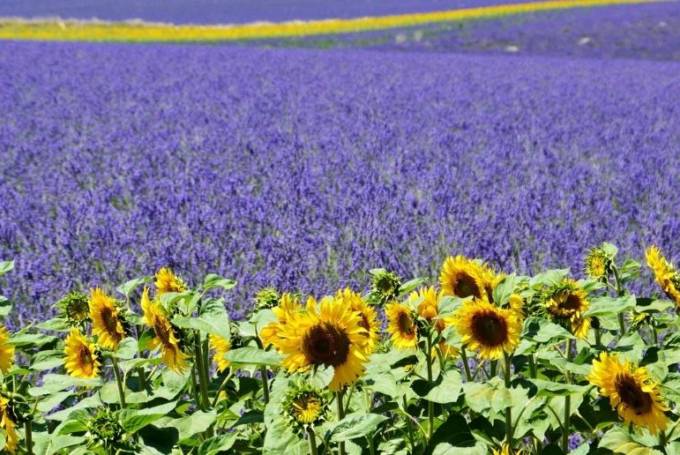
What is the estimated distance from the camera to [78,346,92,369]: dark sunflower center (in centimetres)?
147

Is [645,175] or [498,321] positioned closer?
[498,321]

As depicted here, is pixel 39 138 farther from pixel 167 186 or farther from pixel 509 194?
pixel 509 194

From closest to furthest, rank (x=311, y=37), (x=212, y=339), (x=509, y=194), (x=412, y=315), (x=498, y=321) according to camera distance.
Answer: (x=498, y=321) < (x=412, y=315) < (x=212, y=339) < (x=509, y=194) < (x=311, y=37)

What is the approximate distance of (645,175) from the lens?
478cm

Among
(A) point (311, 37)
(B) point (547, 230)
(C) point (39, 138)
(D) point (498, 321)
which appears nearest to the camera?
(D) point (498, 321)

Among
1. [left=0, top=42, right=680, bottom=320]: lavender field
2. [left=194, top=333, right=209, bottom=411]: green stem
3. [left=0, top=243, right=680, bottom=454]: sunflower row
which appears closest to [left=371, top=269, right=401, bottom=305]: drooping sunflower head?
[left=0, top=243, right=680, bottom=454]: sunflower row

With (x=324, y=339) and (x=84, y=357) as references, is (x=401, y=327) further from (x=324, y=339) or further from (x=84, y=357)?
(x=84, y=357)

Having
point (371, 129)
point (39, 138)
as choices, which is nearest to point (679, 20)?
point (371, 129)

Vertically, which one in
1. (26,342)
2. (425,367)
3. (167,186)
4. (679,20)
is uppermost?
(26,342)

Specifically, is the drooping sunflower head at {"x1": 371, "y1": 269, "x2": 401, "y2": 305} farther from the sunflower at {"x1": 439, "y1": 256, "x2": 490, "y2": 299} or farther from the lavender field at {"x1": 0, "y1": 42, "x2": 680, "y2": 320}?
the lavender field at {"x1": 0, "y1": 42, "x2": 680, "y2": 320}

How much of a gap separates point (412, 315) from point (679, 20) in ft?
102

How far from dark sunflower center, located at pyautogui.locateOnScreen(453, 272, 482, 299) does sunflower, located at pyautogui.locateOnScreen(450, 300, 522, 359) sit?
18 cm

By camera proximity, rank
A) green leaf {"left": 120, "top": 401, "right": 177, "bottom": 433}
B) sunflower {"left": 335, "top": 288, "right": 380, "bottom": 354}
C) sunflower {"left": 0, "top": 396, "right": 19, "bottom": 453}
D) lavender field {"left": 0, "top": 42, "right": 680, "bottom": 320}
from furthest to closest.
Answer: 1. lavender field {"left": 0, "top": 42, "right": 680, "bottom": 320}
2. sunflower {"left": 335, "top": 288, "right": 380, "bottom": 354}
3. green leaf {"left": 120, "top": 401, "right": 177, "bottom": 433}
4. sunflower {"left": 0, "top": 396, "right": 19, "bottom": 453}

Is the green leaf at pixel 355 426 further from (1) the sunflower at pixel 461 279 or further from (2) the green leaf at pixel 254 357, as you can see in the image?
(1) the sunflower at pixel 461 279
